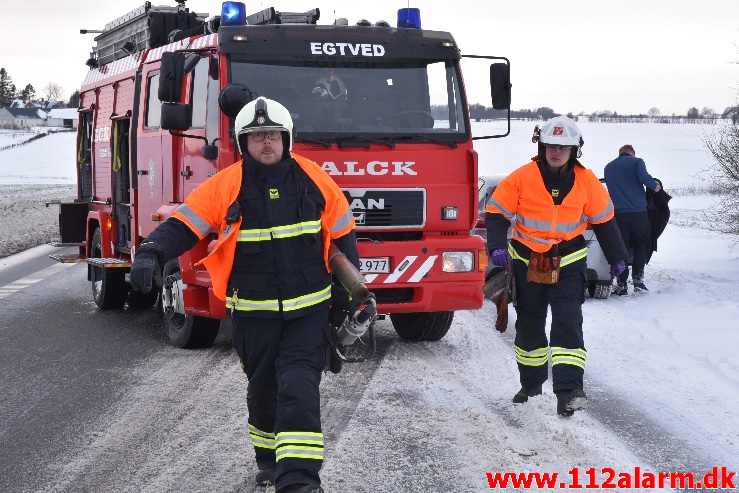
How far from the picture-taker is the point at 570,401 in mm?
6191

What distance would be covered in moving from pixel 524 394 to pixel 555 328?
48 centimetres

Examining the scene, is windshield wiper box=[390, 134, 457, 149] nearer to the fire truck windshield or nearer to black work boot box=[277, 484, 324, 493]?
the fire truck windshield

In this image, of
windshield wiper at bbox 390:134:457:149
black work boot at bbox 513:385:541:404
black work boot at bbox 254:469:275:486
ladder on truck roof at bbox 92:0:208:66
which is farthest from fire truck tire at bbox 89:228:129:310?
black work boot at bbox 254:469:275:486

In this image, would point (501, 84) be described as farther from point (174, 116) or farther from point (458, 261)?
point (174, 116)

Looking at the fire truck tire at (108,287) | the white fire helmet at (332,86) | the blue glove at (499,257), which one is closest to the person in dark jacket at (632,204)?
the white fire helmet at (332,86)

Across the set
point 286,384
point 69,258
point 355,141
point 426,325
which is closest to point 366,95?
point 355,141

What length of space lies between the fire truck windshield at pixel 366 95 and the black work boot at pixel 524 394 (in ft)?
8.32

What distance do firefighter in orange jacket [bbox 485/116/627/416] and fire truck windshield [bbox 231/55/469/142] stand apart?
1829 millimetres

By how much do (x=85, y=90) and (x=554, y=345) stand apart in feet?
26.6

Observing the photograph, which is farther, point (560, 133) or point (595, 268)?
point (595, 268)

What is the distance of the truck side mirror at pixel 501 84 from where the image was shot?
888 centimetres

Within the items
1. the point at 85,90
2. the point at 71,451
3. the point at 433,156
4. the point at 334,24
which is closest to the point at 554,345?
the point at 433,156

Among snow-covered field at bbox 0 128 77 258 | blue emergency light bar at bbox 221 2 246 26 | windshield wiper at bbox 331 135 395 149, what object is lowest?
snow-covered field at bbox 0 128 77 258

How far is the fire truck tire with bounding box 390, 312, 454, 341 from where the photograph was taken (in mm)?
9188
